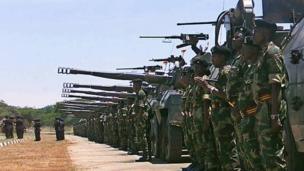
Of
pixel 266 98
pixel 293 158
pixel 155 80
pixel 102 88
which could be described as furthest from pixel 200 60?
pixel 102 88

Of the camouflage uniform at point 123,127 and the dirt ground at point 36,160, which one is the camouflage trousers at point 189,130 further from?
the camouflage uniform at point 123,127

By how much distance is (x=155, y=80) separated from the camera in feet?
58.0

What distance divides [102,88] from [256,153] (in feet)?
85.2

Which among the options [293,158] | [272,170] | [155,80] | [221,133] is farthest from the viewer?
[155,80]

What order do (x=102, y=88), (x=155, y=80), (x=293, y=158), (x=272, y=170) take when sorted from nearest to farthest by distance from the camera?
1. (x=272, y=170)
2. (x=293, y=158)
3. (x=155, y=80)
4. (x=102, y=88)

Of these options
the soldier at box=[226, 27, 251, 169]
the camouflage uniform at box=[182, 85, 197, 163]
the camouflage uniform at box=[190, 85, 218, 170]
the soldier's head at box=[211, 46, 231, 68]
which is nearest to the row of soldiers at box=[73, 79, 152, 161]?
the camouflage uniform at box=[182, 85, 197, 163]

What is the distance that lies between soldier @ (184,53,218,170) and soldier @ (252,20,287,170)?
8.70ft

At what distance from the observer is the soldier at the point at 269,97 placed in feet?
21.2

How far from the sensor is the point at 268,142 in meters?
6.58

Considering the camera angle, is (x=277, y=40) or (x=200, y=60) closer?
(x=277, y=40)

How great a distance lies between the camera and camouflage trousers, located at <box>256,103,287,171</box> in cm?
652

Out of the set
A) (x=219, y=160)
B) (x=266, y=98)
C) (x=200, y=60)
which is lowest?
(x=219, y=160)

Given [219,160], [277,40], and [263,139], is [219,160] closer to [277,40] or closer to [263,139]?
[277,40]

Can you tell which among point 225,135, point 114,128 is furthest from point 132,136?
point 225,135
